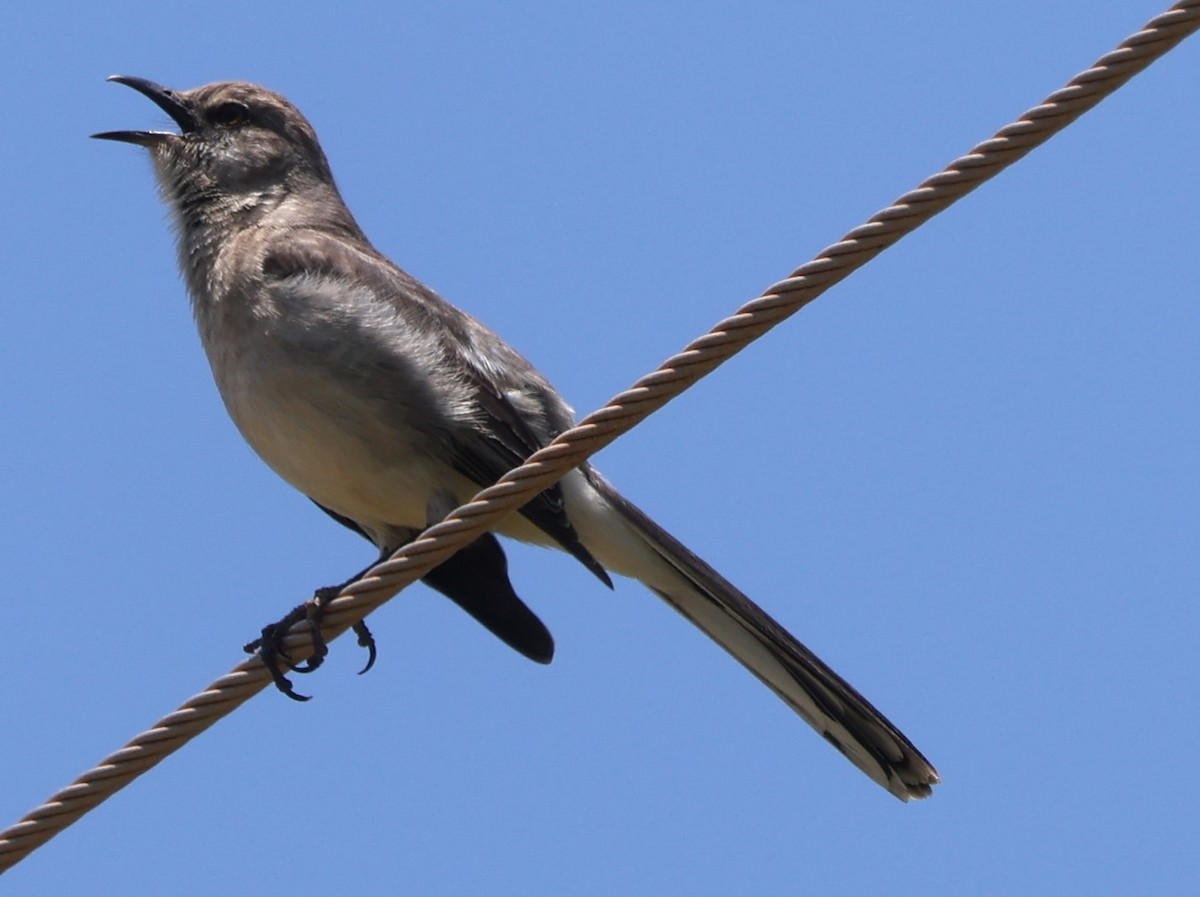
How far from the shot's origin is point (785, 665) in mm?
6465

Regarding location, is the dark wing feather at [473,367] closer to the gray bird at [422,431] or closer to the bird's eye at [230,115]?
the gray bird at [422,431]

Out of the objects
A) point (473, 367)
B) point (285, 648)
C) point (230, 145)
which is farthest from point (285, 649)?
point (230, 145)

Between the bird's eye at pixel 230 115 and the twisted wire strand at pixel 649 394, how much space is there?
362 cm

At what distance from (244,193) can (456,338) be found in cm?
136

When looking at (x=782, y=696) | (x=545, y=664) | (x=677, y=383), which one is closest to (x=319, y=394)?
(x=545, y=664)

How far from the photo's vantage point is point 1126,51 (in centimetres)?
391

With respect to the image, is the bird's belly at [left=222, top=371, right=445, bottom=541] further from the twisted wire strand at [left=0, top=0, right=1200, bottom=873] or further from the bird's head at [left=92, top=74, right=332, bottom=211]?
the twisted wire strand at [left=0, top=0, right=1200, bottom=873]

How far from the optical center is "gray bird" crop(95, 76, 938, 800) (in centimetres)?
638

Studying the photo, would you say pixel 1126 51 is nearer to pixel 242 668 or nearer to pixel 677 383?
pixel 677 383

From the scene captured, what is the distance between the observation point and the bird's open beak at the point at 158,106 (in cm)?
765

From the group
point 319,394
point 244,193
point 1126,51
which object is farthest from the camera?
point 244,193

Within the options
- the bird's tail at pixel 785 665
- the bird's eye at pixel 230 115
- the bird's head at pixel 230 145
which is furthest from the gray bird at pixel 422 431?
the bird's eye at pixel 230 115

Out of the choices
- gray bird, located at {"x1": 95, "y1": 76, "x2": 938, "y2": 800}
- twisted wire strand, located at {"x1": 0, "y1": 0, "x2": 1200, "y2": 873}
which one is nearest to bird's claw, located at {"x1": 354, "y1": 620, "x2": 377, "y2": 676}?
gray bird, located at {"x1": 95, "y1": 76, "x2": 938, "y2": 800}

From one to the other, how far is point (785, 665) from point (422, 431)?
1.55 m
